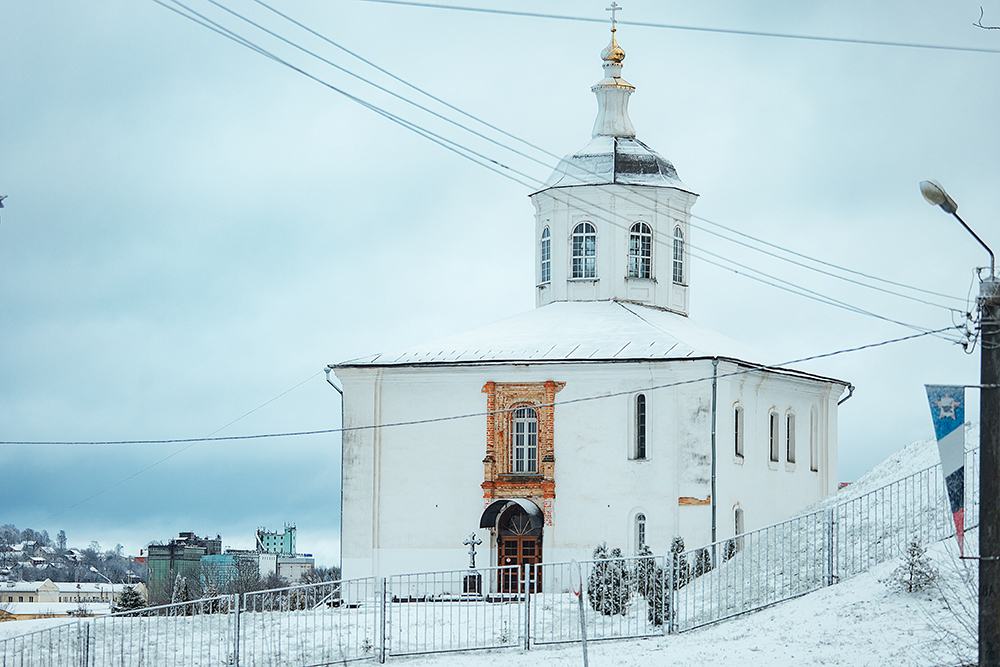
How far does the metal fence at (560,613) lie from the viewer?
75.3 ft

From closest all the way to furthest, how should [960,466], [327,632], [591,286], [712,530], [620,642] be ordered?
[960,466] < [620,642] < [327,632] < [712,530] < [591,286]

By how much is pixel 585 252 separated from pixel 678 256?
2586 mm

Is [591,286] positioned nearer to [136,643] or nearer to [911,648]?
[136,643]

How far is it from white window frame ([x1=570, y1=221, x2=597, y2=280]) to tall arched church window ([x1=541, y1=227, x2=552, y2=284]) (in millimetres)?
817

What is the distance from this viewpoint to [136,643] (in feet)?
83.6

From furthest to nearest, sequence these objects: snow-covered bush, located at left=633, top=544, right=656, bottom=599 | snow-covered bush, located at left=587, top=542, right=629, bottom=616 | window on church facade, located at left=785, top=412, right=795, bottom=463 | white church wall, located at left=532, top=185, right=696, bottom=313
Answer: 1. white church wall, located at left=532, top=185, right=696, bottom=313
2. window on church facade, located at left=785, top=412, right=795, bottom=463
3. snow-covered bush, located at left=587, top=542, right=629, bottom=616
4. snow-covered bush, located at left=633, top=544, right=656, bottom=599

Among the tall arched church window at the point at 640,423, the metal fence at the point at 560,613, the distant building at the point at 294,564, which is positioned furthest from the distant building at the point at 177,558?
the metal fence at the point at 560,613

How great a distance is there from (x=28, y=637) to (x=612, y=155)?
20.1 meters

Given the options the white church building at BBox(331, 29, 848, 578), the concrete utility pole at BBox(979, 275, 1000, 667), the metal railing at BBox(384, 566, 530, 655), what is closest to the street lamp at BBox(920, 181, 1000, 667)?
the concrete utility pole at BBox(979, 275, 1000, 667)

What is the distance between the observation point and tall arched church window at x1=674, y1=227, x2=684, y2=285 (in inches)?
1597

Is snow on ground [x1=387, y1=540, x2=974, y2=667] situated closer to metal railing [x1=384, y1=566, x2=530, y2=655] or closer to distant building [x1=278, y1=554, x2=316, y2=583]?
metal railing [x1=384, y1=566, x2=530, y2=655]

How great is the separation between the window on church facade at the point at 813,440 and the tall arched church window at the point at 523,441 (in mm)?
8434

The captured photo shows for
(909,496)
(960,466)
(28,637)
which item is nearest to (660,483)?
(909,496)

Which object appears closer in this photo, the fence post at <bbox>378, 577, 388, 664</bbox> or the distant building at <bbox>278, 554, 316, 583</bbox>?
the fence post at <bbox>378, 577, 388, 664</bbox>
